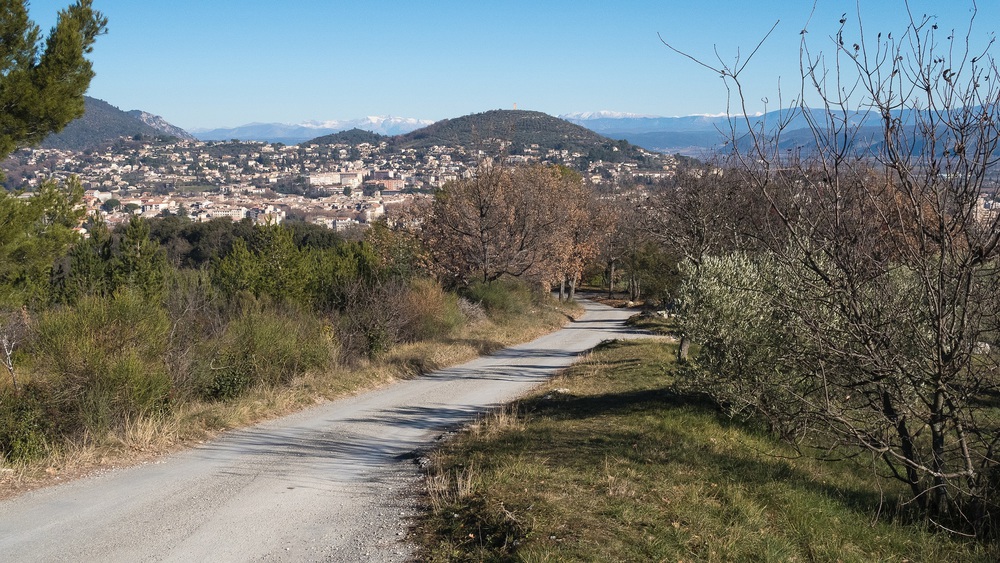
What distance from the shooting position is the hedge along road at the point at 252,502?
5395 millimetres

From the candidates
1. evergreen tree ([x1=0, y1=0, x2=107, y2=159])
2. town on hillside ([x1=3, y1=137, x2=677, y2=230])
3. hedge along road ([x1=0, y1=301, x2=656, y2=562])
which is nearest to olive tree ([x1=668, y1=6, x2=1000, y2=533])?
hedge along road ([x1=0, y1=301, x2=656, y2=562])

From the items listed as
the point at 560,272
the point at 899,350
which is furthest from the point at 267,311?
the point at 560,272

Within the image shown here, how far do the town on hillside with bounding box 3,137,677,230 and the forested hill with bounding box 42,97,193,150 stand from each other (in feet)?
15.6

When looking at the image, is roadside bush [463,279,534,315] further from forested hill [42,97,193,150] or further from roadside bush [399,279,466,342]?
forested hill [42,97,193,150]

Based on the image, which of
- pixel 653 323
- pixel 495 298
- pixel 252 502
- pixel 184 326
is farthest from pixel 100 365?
pixel 653 323

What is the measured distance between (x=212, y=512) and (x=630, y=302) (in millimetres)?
40543

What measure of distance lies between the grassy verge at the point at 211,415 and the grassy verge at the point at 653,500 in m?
3.20

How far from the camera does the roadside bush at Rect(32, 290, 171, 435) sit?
849 cm

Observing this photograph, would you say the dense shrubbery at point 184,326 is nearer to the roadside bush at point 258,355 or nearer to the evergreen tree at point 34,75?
the roadside bush at point 258,355

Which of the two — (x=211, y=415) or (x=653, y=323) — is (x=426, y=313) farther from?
(x=211, y=415)

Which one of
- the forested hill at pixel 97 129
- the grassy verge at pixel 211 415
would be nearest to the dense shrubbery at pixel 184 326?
the grassy verge at pixel 211 415

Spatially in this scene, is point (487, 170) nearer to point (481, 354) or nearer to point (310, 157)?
point (481, 354)

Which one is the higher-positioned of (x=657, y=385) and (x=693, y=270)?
(x=693, y=270)

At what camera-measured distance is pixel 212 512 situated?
6.18 meters
